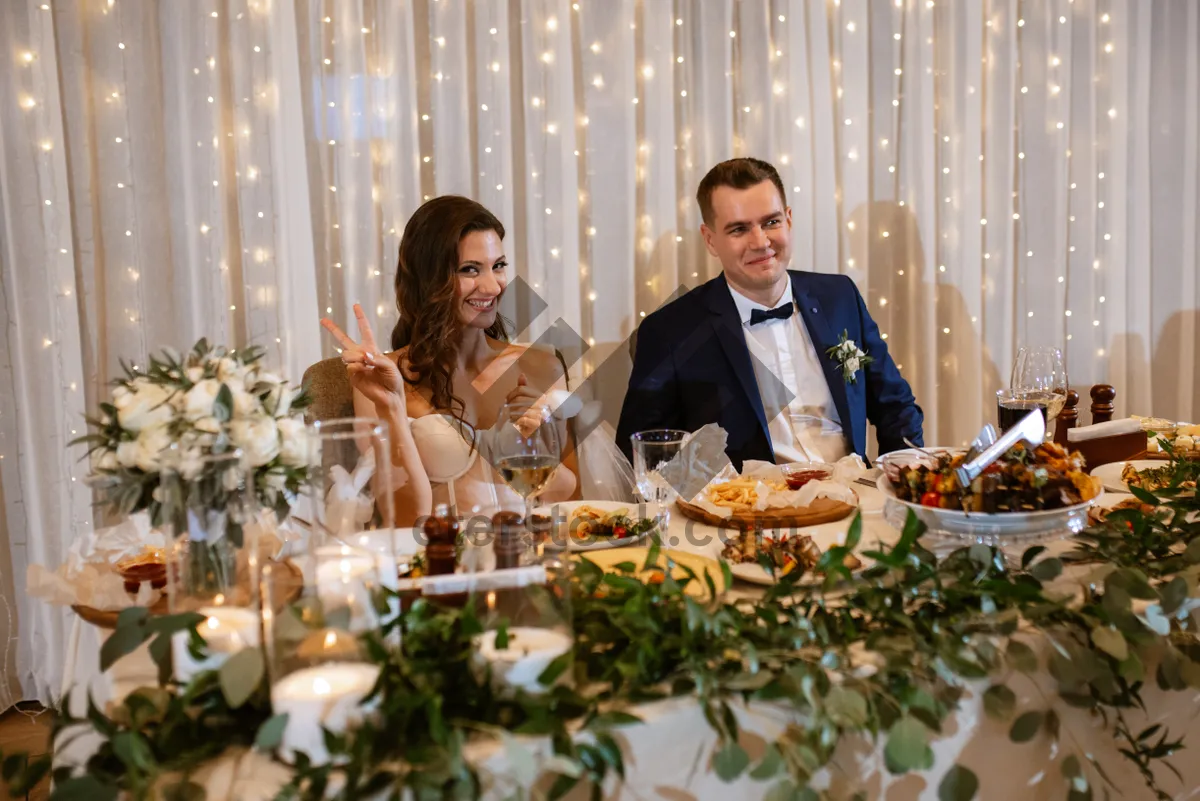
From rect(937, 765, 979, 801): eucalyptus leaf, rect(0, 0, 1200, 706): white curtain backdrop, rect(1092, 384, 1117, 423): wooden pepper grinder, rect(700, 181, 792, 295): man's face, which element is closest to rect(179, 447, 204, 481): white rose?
rect(937, 765, 979, 801): eucalyptus leaf

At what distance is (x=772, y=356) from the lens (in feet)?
11.0

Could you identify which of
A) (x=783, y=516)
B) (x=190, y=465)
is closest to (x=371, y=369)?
(x=783, y=516)

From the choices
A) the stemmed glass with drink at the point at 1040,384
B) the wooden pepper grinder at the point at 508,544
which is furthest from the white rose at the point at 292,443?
the stemmed glass with drink at the point at 1040,384

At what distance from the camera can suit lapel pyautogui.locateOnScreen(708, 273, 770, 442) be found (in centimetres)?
320

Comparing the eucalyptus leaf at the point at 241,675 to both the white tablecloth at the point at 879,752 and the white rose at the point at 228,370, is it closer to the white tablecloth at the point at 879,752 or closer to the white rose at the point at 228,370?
the white tablecloth at the point at 879,752

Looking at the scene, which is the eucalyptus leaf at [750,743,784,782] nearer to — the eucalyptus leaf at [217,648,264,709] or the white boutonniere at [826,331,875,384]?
the eucalyptus leaf at [217,648,264,709]

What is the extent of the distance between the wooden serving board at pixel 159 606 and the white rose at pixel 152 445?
7.8 inches

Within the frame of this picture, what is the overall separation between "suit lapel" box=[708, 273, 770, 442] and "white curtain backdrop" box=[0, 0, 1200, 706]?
1.27ft

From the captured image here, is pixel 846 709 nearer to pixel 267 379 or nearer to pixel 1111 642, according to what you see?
pixel 1111 642

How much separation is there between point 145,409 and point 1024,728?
3.95ft

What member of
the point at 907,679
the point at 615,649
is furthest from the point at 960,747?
the point at 615,649

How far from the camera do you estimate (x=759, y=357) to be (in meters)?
3.34

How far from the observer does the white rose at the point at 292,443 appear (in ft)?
4.51

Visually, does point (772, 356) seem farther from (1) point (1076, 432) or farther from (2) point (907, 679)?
(2) point (907, 679)
